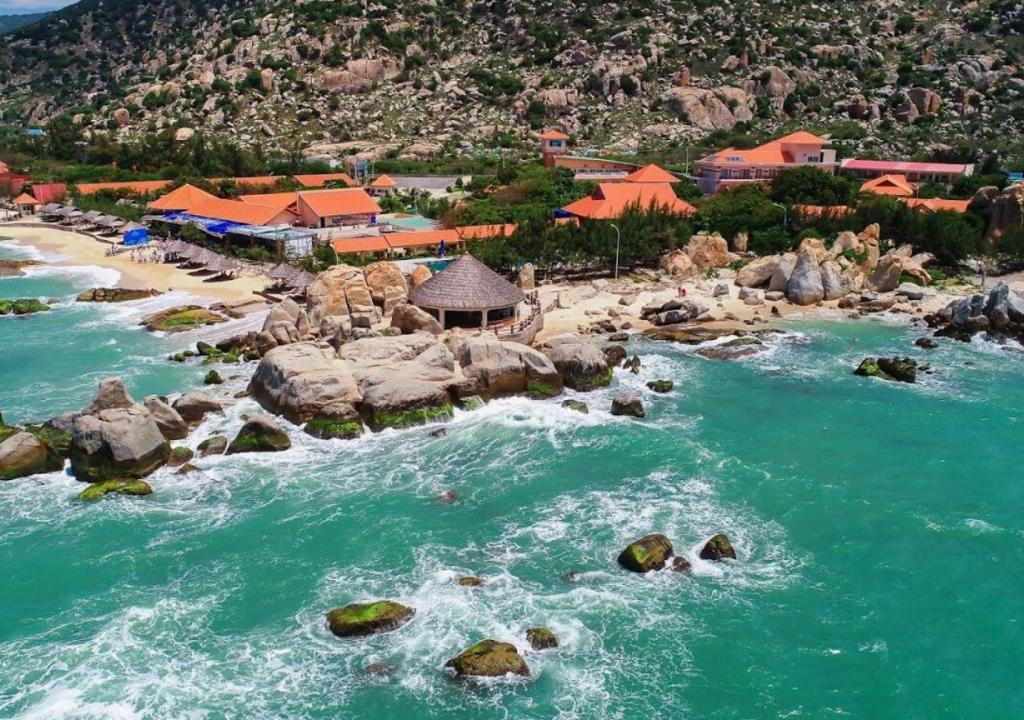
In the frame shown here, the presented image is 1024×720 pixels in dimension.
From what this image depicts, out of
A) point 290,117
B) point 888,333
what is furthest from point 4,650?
point 290,117

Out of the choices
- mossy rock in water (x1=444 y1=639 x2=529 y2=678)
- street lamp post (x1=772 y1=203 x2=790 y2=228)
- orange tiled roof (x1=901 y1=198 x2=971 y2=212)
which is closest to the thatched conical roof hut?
mossy rock in water (x1=444 y1=639 x2=529 y2=678)

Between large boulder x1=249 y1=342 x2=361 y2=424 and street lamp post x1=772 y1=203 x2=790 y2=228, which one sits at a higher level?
street lamp post x1=772 y1=203 x2=790 y2=228

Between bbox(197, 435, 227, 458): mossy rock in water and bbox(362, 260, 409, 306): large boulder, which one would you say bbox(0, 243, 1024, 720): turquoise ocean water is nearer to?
bbox(197, 435, 227, 458): mossy rock in water

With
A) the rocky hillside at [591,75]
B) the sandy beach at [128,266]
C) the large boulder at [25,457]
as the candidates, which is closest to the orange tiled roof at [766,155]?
the rocky hillside at [591,75]

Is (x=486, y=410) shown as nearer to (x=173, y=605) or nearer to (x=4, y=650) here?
(x=173, y=605)

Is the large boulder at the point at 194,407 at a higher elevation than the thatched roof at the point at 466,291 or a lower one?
lower

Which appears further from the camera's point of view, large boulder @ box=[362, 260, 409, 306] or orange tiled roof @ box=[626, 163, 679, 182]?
orange tiled roof @ box=[626, 163, 679, 182]

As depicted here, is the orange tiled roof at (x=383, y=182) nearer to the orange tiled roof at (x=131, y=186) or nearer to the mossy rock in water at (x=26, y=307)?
the orange tiled roof at (x=131, y=186)
